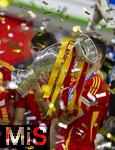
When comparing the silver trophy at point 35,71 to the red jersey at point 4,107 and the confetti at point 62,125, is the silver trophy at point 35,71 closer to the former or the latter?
the confetti at point 62,125

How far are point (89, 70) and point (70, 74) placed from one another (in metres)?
0.23

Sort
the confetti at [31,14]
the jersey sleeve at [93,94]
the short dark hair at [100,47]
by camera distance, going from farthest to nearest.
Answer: the confetti at [31,14], the short dark hair at [100,47], the jersey sleeve at [93,94]

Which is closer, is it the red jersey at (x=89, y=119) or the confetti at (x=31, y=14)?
the red jersey at (x=89, y=119)

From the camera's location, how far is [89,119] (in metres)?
3.39

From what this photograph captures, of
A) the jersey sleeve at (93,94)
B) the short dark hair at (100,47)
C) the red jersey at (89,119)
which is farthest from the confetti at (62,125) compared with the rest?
the short dark hair at (100,47)

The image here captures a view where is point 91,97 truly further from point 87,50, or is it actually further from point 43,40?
point 43,40

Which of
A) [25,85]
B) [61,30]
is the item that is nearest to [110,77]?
[61,30]

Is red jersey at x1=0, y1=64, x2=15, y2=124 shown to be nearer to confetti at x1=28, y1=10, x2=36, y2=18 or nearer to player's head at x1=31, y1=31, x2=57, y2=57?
player's head at x1=31, y1=31, x2=57, y2=57

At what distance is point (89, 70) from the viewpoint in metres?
3.37

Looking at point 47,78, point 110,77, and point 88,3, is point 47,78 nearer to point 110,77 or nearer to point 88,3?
point 110,77

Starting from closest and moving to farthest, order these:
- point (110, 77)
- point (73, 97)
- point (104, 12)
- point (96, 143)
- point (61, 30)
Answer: point (73, 97), point (96, 143), point (110, 77), point (104, 12), point (61, 30)

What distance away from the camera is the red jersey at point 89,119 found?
3.37 m

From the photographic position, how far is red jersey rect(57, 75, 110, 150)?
3.37 metres

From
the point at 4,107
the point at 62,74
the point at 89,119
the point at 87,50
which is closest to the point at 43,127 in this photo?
the point at 4,107
